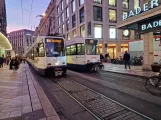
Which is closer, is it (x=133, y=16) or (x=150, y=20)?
(x=150, y=20)

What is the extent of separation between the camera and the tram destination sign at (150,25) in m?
14.4

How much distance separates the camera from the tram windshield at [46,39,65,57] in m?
13.8

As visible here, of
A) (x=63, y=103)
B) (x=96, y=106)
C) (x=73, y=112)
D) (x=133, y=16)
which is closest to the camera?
(x=73, y=112)

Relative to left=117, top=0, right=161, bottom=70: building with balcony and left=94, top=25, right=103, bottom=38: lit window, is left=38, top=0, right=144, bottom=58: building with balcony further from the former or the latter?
left=117, top=0, right=161, bottom=70: building with balcony

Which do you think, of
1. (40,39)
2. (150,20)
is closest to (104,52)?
(150,20)

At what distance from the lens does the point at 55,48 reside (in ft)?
46.3

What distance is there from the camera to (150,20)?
15.4 metres

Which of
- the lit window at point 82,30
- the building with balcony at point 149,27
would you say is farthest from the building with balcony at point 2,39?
the building with balcony at point 149,27

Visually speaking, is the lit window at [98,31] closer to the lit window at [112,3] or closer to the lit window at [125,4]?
the lit window at [112,3]

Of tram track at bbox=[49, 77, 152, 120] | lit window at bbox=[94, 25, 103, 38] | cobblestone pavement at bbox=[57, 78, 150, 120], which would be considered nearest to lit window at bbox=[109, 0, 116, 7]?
lit window at bbox=[94, 25, 103, 38]

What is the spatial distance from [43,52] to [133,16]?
9550 mm

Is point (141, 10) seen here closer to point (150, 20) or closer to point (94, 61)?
point (150, 20)

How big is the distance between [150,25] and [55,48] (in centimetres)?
880

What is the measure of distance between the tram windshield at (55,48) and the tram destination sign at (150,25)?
8.05 meters
